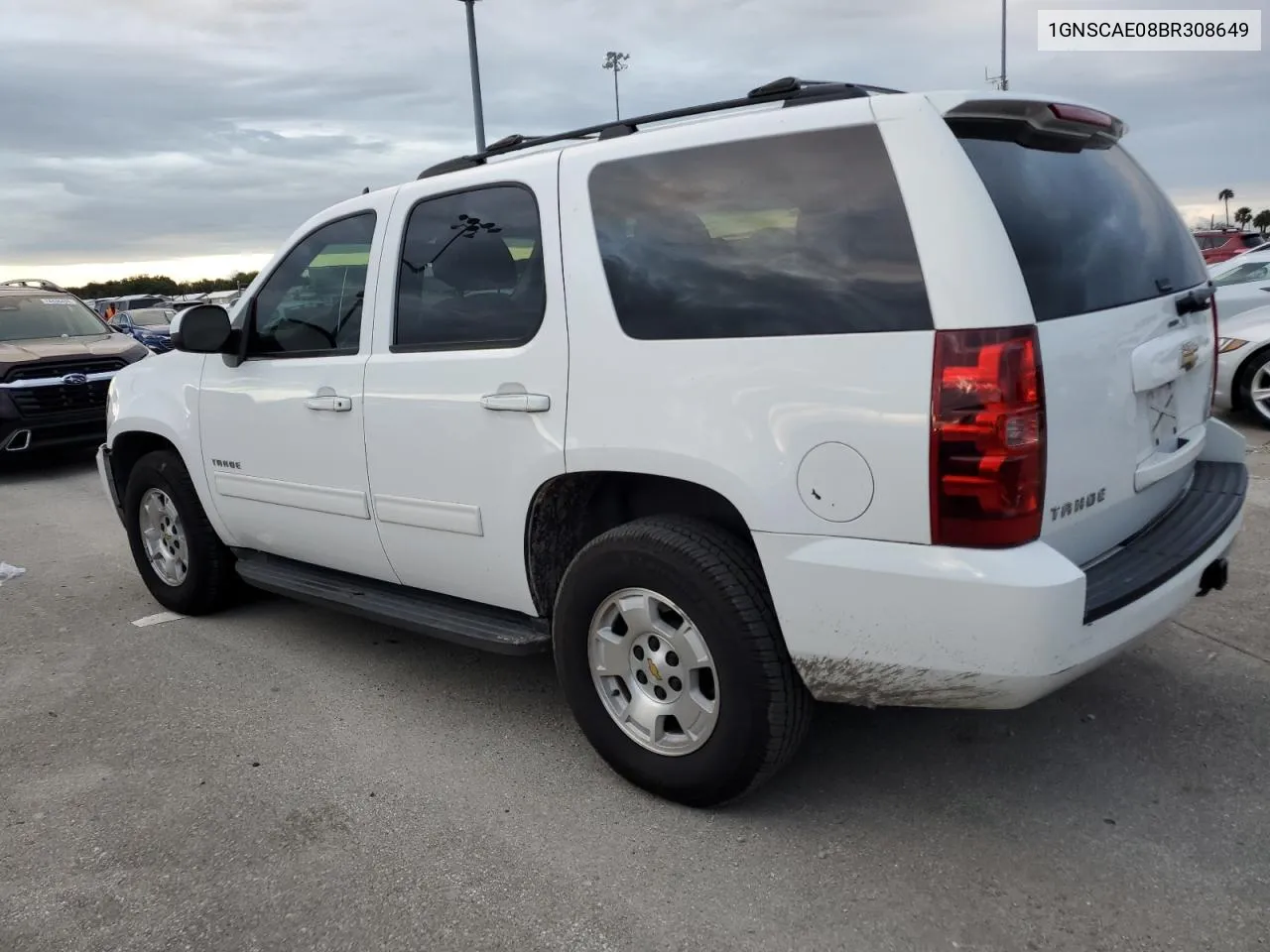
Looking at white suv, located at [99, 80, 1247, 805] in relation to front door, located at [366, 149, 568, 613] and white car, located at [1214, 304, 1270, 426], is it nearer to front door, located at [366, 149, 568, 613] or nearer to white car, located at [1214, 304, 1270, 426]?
front door, located at [366, 149, 568, 613]

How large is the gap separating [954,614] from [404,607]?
2.14 meters

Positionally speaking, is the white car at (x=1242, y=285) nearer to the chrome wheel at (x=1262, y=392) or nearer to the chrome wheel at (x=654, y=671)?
the chrome wheel at (x=1262, y=392)

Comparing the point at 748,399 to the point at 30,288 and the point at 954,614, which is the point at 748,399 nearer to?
the point at 954,614

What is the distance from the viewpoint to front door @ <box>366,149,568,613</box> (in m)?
3.23

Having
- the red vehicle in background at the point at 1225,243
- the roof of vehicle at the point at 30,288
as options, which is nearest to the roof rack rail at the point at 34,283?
the roof of vehicle at the point at 30,288

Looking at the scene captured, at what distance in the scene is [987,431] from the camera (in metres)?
2.39

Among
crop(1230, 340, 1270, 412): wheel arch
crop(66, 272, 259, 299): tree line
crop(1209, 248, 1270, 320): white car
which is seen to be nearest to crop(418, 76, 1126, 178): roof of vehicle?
crop(1230, 340, 1270, 412): wheel arch

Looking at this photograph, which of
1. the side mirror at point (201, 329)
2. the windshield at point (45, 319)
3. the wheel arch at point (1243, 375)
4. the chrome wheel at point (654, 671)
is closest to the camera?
the chrome wheel at point (654, 671)

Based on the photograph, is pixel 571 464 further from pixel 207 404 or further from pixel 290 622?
pixel 290 622

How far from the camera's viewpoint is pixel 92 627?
201 inches

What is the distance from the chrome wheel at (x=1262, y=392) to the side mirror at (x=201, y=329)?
8036 mm

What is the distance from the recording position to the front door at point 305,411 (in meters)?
3.87

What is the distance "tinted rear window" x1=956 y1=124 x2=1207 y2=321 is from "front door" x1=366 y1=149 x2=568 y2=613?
1323mm

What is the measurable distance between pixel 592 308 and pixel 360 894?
5.83 feet
